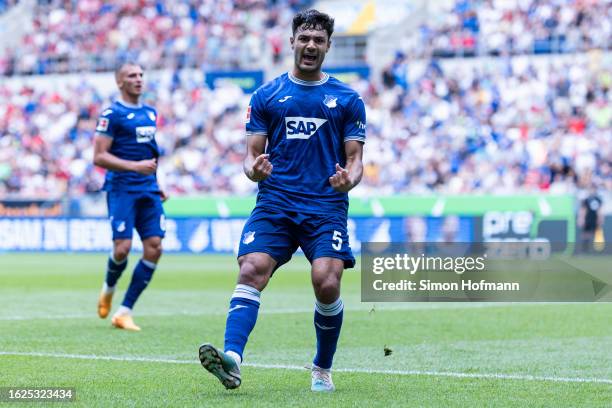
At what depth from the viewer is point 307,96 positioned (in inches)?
288

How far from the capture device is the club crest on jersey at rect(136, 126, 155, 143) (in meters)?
11.9

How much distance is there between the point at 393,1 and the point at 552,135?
9680mm

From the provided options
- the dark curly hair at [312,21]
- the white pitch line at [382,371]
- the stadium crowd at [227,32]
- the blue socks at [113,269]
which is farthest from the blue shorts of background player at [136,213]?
the stadium crowd at [227,32]

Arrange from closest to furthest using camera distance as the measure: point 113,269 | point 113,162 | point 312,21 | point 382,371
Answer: point 312,21
point 382,371
point 113,162
point 113,269

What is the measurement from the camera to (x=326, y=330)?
7.38 metres

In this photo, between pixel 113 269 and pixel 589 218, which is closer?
pixel 113 269

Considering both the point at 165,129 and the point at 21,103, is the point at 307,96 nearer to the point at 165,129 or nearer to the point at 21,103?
the point at 165,129

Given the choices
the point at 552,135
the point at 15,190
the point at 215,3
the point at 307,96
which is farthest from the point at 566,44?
the point at 307,96

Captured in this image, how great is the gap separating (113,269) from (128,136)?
4.19 ft

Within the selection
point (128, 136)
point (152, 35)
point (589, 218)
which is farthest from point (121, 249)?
point (152, 35)

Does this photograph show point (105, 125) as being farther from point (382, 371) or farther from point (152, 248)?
point (382, 371)

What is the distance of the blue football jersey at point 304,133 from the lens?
23.9ft

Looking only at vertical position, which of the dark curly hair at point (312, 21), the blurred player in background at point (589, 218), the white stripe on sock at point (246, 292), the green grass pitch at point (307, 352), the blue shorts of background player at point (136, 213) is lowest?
the blurred player in background at point (589, 218)

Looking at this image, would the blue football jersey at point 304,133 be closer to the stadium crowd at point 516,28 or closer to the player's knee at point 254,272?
the player's knee at point 254,272
